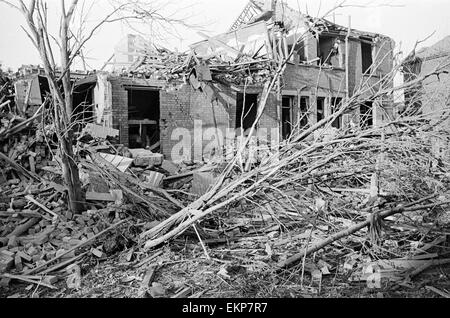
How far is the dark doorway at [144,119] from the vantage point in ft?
43.2

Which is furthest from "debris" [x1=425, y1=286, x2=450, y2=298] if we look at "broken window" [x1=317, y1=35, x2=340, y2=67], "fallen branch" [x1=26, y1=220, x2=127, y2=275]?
"broken window" [x1=317, y1=35, x2=340, y2=67]

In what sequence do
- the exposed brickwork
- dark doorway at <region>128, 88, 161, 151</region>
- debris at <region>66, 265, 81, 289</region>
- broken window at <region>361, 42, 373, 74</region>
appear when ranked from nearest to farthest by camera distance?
debris at <region>66, 265, 81, 289</region> → the exposed brickwork → dark doorway at <region>128, 88, 161, 151</region> → broken window at <region>361, 42, 373, 74</region>

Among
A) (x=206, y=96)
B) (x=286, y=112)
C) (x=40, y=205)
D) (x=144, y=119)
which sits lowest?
(x=40, y=205)

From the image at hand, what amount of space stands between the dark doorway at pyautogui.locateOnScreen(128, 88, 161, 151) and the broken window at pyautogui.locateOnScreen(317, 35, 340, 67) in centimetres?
908

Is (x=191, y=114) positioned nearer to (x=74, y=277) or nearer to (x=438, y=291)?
(x=74, y=277)

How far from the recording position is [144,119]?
13.4 meters

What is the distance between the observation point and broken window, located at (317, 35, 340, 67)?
18359mm

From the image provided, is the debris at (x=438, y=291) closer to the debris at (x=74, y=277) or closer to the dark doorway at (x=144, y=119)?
the debris at (x=74, y=277)

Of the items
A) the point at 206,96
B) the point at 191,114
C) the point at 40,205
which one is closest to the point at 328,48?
the point at 206,96

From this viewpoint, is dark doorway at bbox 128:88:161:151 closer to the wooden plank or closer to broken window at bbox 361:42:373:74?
the wooden plank

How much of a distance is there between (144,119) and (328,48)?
35.8 ft

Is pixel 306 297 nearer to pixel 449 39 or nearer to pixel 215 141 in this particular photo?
pixel 215 141

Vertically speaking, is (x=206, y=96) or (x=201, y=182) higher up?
(x=206, y=96)

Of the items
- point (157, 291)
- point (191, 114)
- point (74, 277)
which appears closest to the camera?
point (157, 291)
